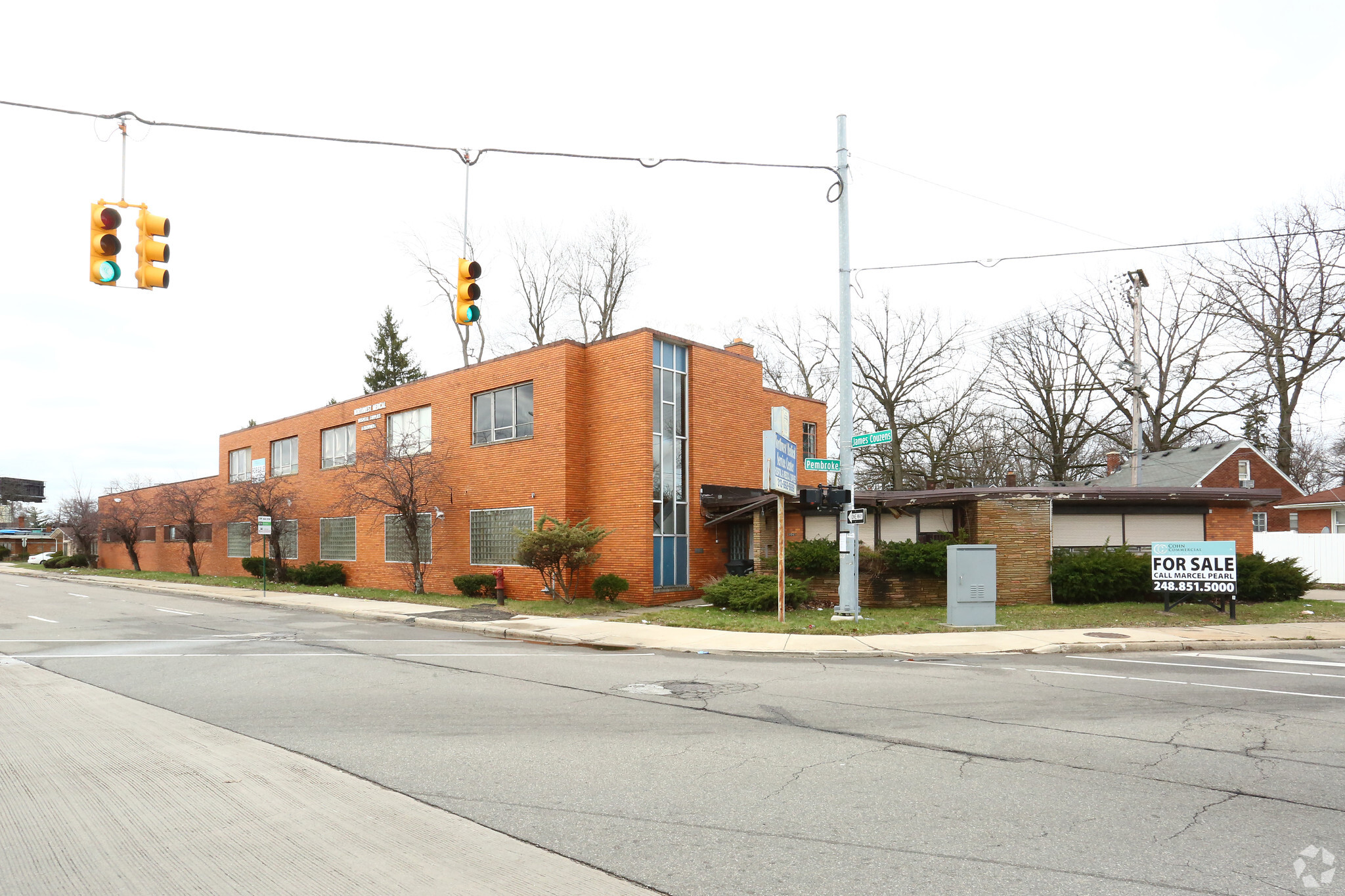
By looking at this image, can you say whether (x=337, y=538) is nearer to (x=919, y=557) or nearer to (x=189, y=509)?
(x=189, y=509)

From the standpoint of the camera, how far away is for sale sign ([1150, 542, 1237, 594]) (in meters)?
17.6

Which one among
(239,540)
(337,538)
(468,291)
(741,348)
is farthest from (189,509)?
(468,291)

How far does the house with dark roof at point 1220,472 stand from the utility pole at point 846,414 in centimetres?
2628

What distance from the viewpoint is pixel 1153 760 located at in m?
6.82

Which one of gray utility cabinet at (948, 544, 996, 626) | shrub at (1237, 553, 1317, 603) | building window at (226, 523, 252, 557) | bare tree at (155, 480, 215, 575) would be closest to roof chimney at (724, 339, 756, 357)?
gray utility cabinet at (948, 544, 996, 626)

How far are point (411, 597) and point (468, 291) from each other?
18.6 meters

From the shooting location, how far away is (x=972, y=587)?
17031 millimetres

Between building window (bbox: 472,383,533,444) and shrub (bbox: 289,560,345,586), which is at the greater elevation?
building window (bbox: 472,383,533,444)

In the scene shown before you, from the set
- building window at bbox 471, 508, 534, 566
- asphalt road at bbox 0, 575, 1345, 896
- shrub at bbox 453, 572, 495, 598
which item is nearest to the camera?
asphalt road at bbox 0, 575, 1345, 896

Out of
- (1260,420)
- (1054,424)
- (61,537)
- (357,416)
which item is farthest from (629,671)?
(61,537)

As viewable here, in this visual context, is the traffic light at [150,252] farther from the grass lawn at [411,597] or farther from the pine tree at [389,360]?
the pine tree at [389,360]

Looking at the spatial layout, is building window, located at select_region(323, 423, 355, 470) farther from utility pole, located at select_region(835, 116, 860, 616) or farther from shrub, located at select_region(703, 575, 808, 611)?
utility pole, located at select_region(835, 116, 860, 616)

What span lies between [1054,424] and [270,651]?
40746 mm

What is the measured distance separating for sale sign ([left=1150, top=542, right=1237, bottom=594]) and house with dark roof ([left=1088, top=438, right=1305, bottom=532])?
854 inches
